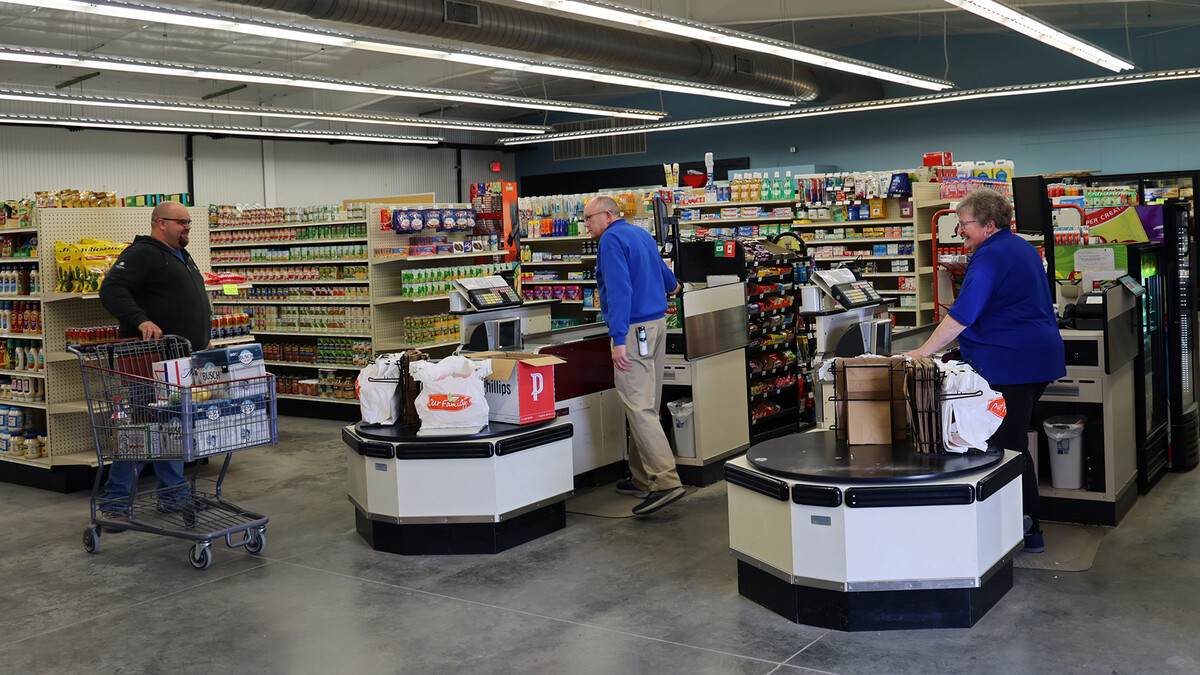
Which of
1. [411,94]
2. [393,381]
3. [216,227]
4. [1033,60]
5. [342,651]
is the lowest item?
[342,651]

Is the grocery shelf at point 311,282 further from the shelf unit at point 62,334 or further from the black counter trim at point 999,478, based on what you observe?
the black counter trim at point 999,478

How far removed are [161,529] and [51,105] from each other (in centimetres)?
1312

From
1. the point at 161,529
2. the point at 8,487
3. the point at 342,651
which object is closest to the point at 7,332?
the point at 8,487

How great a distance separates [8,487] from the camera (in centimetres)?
717

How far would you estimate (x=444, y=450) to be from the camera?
4902 millimetres

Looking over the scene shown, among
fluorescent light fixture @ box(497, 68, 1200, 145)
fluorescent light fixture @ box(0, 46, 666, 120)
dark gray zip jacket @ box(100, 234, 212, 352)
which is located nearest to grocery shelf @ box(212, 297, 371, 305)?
fluorescent light fixture @ box(0, 46, 666, 120)

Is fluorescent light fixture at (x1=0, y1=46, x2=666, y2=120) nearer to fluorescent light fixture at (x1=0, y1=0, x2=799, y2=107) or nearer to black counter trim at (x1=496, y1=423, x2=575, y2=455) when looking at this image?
fluorescent light fixture at (x1=0, y1=0, x2=799, y2=107)

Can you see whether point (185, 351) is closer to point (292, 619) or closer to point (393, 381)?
point (393, 381)

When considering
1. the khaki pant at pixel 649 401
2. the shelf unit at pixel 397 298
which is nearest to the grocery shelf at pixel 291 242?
the shelf unit at pixel 397 298

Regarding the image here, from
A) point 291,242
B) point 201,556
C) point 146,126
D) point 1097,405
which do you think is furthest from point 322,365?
point 1097,405

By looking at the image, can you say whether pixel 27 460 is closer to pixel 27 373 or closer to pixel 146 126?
pixel 27 373

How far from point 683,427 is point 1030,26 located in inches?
218

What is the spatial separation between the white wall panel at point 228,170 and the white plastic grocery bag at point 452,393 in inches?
560

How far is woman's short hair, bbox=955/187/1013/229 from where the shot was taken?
14.4ft
